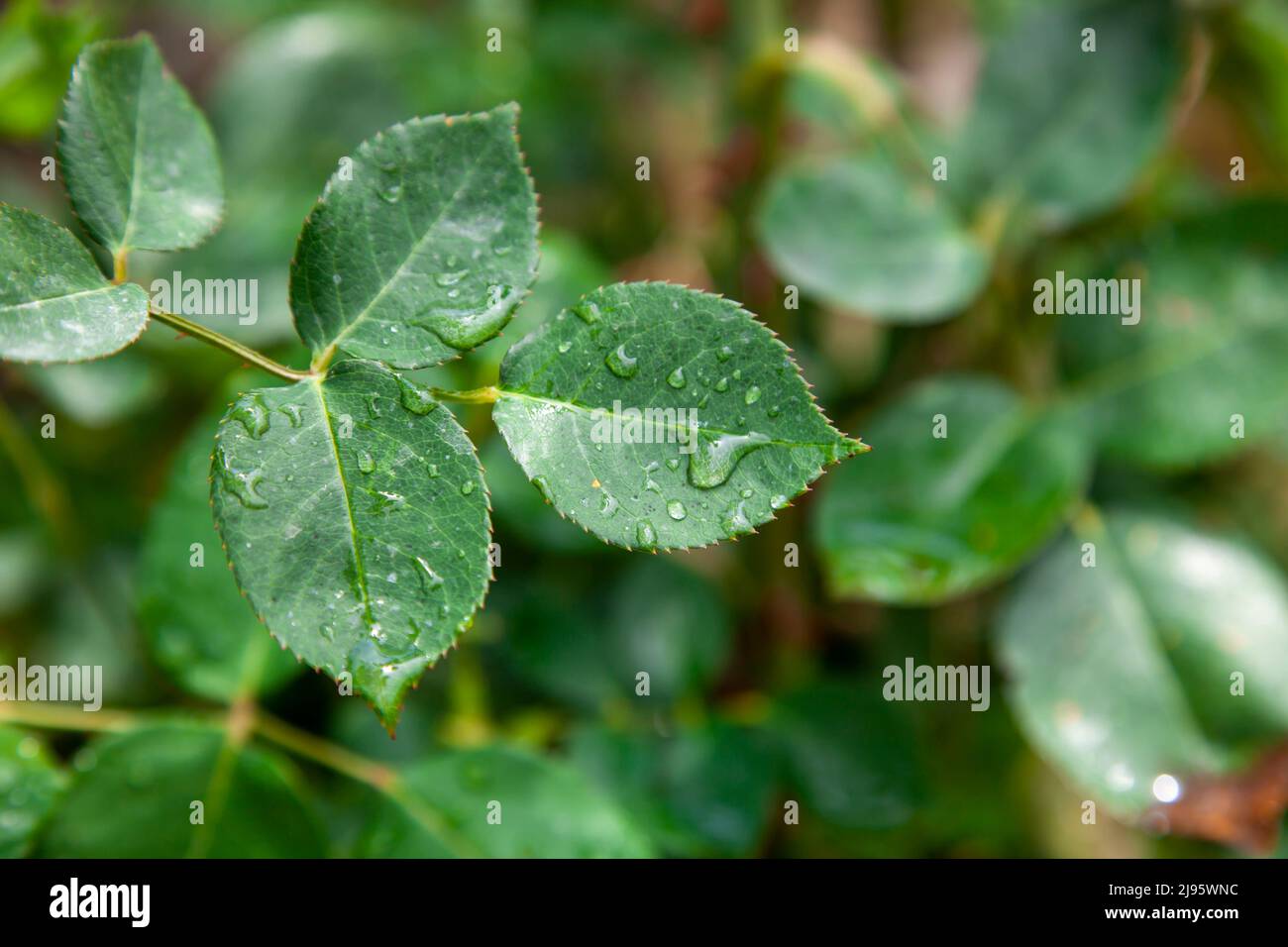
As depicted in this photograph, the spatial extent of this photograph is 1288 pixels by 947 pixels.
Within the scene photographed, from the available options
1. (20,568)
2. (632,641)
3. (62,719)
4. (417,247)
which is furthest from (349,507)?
(20,568)

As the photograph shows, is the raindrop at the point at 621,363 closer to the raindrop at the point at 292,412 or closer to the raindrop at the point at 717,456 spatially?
the raindrop at the point at 717,456

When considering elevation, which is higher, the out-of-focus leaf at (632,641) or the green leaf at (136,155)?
the green leaf at (136,155)

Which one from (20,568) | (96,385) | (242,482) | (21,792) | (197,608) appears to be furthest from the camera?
(20,568)

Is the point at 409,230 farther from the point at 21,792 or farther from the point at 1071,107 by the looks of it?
the point at 1071,107

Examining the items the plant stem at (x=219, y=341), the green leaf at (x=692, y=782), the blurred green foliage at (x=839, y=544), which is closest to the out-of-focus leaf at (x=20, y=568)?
the blurred green foliage at (x=839, y=544)

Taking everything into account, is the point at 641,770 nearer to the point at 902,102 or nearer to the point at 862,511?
the point at 862,511

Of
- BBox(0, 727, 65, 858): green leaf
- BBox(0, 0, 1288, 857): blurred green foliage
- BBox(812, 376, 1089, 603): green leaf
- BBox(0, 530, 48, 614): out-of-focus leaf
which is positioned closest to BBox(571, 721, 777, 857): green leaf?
BBox(0, 0, 1288, 857): blurred green foliage
